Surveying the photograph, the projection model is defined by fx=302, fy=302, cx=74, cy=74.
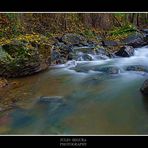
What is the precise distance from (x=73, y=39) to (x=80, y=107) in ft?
9.50

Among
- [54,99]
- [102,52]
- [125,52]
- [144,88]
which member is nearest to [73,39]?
[102,52]

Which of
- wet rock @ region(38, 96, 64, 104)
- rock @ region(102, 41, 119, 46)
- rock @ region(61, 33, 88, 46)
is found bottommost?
wet rock @ region(38, 96, 64, 104)

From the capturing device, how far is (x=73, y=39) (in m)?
6.01

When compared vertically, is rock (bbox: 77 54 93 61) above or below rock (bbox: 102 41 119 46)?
below

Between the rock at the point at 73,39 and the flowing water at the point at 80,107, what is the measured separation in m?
1.50

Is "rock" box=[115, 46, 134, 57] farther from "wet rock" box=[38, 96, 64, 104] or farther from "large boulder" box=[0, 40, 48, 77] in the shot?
"wet rock" box=[38, 96, 64, 104]

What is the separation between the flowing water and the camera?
9.55 ft

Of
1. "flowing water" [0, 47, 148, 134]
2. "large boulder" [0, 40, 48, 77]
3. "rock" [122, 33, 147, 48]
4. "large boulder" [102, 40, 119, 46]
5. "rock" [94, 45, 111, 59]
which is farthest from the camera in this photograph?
"rock" [122, 33, 147, 48]

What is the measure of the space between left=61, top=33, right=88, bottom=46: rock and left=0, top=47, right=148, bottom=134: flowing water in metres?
1.50

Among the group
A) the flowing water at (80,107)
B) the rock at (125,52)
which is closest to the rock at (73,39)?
the rock at (125,52)

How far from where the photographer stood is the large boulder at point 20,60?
16.4 ft
